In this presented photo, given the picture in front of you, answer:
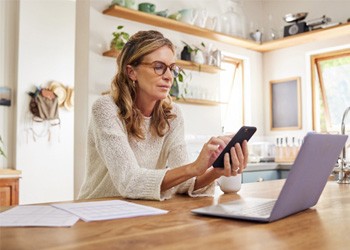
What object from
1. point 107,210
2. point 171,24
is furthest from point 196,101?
point 107,210

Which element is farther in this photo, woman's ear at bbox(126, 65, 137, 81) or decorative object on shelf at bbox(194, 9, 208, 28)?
decorative object on shelf at bbox(194, 9, 208, 28)

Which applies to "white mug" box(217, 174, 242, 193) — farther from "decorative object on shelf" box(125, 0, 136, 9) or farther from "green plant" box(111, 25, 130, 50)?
"decorative object on shelf" box(125, 0, 136, 9)

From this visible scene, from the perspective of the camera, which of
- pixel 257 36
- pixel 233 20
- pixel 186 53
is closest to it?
pixel 186 53

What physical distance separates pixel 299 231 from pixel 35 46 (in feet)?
13.5

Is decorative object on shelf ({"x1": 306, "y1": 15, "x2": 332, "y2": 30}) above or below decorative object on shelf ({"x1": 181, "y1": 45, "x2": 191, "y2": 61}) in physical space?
above

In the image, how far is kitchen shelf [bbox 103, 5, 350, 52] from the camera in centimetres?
342

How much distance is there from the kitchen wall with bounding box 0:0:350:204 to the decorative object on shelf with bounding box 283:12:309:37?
27cm

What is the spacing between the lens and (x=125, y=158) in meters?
1.38

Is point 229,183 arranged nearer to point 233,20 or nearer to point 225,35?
point 225,35

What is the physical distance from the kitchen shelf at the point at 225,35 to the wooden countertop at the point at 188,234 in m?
2.70

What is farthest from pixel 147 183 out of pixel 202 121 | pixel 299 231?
pixel 202 121

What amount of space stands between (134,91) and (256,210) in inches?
36.3

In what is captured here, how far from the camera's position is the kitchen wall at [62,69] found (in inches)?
165

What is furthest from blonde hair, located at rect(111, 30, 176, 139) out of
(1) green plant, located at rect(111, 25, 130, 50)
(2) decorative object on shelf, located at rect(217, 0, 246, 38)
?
(2) decorative object on shelf, located at rect(217, 0, 246, 38)
